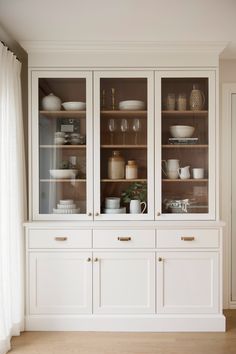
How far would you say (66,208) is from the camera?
119 inches

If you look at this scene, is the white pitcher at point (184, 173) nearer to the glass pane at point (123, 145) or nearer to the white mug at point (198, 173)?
the white mug at point (198, 173)

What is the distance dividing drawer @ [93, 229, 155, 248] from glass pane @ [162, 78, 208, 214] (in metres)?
0.28

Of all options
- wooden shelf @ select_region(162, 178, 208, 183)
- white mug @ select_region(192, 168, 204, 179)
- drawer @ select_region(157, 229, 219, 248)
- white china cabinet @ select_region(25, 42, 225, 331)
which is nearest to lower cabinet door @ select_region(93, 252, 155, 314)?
white china cabinet @ select_region(25, 42, 225, 331)

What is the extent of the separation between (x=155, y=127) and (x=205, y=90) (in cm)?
55

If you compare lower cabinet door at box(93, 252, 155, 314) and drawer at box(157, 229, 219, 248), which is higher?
drawer at box(157, 229, 219, 248)

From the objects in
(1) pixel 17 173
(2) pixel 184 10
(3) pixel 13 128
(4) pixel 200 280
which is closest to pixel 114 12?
(2) pixel 184 10

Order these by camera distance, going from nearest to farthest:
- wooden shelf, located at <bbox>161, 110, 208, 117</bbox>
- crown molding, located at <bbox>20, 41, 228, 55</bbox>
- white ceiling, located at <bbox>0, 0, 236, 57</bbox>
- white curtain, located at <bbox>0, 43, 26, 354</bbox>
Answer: white ceiling, located at <bbox>0, 0, 236, 57</bbox>, white curtain, located at <bbox>0, 43, 26, 354</bbox>, crown molding, located at <bbox>20, 41, 228, 55</bbox>, wooden shelf, located at <bbox>161, 110, 208, 117</bbox>

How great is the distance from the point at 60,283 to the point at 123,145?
133 centimetres

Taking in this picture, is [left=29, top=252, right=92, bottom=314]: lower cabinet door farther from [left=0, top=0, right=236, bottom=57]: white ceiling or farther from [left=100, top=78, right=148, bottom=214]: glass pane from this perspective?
[left=0, top=0, right=236, bottom=57]: white ceiling

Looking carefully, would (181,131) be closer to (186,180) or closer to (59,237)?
(186,180)

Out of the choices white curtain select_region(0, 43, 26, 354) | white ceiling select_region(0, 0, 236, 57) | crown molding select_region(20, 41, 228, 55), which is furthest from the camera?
crown molding select_region(20, 41, 228, 55)

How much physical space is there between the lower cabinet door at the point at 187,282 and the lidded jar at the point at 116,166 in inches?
30.7

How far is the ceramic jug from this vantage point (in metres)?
3.01

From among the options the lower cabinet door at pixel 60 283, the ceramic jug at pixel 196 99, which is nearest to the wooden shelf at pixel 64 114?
the ceramic jug at pixel 196 99
